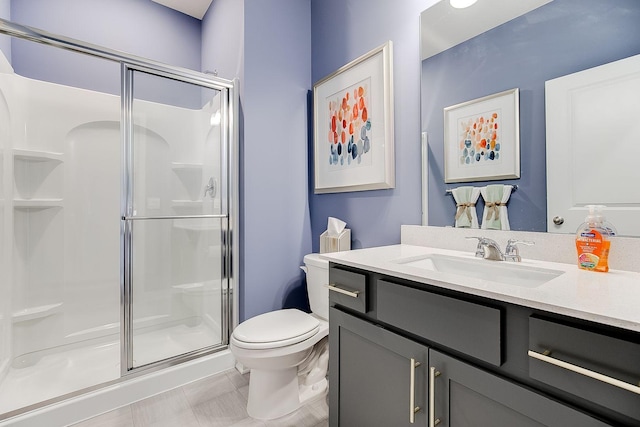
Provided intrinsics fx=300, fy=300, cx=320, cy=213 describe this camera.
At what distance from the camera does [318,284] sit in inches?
70.4

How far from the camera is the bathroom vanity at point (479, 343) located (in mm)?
580

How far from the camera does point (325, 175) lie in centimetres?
206

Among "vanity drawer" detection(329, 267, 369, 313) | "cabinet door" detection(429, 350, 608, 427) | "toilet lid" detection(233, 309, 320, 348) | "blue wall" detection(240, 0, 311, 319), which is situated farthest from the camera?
"blue wall" detection(240, 0, 311, 319)

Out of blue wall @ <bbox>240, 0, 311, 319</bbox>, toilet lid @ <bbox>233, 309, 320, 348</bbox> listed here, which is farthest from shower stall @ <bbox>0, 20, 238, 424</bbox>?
toilet lid @ <bbox>233, 309, 320, 348</bbox>

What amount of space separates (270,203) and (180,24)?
202 cm

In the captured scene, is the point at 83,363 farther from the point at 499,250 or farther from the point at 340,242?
the point at 499,250

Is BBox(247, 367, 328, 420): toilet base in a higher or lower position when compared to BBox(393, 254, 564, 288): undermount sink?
lower

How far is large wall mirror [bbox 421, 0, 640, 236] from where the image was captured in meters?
A: 0.94

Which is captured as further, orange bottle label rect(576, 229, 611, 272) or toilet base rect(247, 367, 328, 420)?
toilet base rect(247, 367, 328, 420)

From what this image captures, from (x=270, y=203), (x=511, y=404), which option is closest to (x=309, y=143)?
(x=270, y=203)

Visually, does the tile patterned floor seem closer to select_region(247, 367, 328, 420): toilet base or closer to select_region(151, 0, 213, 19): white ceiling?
select_region(247, 367, 328, 420): toilet base

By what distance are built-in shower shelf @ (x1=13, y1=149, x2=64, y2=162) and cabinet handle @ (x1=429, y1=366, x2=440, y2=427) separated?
102 inches

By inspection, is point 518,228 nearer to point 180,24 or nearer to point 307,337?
point 307,337

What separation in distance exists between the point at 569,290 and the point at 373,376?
65cm
